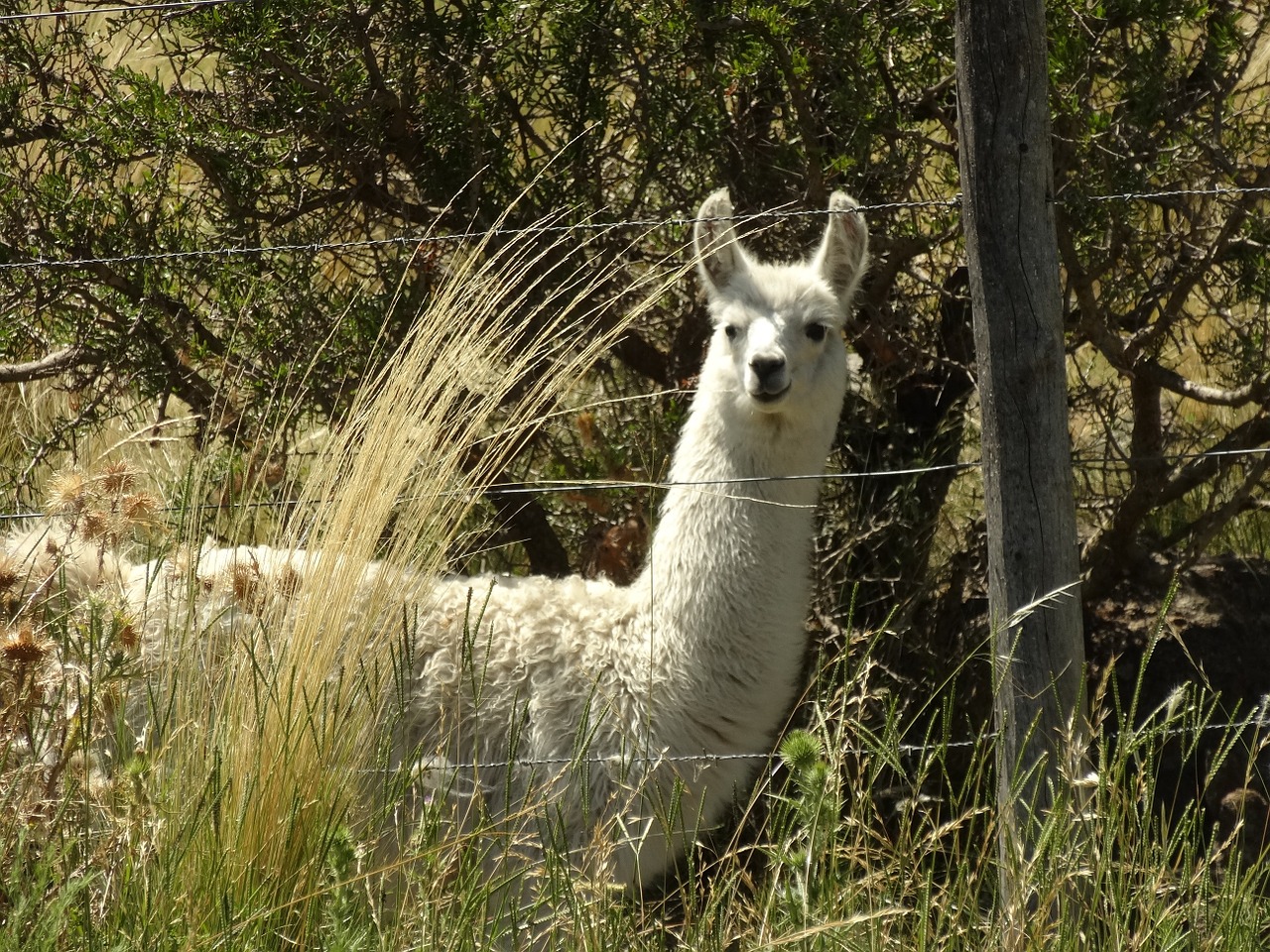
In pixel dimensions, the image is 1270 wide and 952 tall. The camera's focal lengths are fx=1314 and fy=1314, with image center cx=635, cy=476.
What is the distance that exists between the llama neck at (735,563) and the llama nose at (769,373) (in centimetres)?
13

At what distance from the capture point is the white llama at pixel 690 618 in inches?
133

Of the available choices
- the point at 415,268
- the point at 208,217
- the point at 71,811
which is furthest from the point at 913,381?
the point at 71,811

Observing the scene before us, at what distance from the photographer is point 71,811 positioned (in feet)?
8.64

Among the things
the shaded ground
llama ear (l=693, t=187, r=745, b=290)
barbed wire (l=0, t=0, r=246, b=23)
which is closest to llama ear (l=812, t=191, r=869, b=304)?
llama ear (l=693, t=187, r=745, b=290)

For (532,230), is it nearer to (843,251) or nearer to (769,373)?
(769,373)

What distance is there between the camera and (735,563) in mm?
3613

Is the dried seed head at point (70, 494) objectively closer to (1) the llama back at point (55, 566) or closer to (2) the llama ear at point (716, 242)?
(1) the llama back at point (55, 566)

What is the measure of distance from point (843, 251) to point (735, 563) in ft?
3.47

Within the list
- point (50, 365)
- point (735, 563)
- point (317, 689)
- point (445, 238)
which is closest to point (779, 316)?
point (735, 563)

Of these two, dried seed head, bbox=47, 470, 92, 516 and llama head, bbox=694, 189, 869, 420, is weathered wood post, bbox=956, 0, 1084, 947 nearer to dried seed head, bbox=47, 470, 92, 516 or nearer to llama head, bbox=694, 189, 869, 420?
llama head, bbox=694, 189, 869, 420

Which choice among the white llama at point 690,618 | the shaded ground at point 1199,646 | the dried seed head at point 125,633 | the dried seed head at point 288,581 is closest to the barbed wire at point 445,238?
the white llama at point 690,618

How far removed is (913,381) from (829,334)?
1.07 meters

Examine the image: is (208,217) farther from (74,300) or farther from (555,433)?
(555,433)

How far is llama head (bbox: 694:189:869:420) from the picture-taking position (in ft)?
12.1
